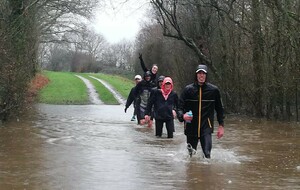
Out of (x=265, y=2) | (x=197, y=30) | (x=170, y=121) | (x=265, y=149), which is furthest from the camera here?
(x=197, y=30)

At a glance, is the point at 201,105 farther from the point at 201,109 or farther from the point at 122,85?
the point at 122,85

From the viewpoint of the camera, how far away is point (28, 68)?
18406 mm

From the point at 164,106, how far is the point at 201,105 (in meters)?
4.06

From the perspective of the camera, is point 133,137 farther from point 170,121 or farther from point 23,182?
point 23,182

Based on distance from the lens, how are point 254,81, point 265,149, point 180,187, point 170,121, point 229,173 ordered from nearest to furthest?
1. point 180,187
2. point 229,173
3. point 265,149
4. point 170,121
5. point 254,81

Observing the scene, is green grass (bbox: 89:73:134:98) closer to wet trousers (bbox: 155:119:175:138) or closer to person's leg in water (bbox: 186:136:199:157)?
wet trousers (bbox: 155:119:175:138)

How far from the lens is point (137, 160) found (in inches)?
372

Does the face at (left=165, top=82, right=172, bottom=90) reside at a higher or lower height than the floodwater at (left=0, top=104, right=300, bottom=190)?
higher

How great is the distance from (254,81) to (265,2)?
3.36 metres

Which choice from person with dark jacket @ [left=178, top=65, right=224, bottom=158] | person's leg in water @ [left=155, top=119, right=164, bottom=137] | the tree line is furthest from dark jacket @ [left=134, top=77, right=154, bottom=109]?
person with dark jacket @ [left=178, top=65, right=224, bottom=158]

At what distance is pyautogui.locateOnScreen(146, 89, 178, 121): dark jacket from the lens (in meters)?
13.1

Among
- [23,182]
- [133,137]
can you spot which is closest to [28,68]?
[133,137]

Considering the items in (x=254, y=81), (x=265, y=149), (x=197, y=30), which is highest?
(x=197, y=30)

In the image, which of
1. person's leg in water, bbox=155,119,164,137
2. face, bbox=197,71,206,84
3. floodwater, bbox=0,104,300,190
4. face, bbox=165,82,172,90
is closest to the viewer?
floodwater, bbox=0,104,300,190
